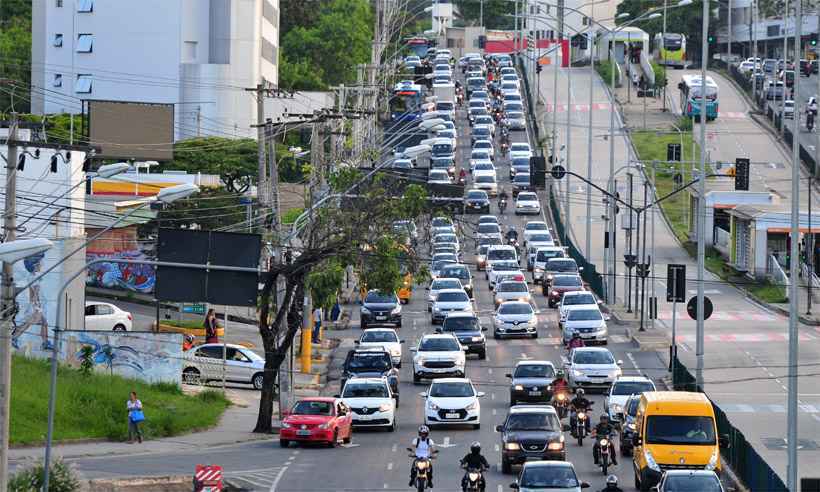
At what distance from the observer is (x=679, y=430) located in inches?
1419

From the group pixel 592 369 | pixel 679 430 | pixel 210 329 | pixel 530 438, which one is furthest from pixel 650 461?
pixel 210 329

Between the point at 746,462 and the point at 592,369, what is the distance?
590 inches

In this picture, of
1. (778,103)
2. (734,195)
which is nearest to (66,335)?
(734,195)

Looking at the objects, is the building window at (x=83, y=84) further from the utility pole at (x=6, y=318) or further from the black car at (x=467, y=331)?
the utility pole at (x=6, y=318)

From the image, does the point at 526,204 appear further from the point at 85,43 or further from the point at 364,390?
the point at 364,390

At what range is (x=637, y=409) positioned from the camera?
39.4 meters

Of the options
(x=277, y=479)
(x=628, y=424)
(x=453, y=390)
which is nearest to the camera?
(x=277, y=479)

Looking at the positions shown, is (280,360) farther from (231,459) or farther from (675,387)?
(675,387)

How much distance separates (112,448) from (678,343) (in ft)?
87.9

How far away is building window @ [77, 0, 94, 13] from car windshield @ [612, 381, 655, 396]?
75675 mm

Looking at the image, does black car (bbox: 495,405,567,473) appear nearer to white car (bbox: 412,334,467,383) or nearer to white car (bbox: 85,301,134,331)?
white car (bbox: 412,334,467,383)

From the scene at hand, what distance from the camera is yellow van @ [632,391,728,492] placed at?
35344 mm

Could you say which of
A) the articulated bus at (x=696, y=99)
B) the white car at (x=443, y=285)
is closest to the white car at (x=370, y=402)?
the white car at (x=443, y=285)

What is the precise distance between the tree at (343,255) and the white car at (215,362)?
16.0ft
